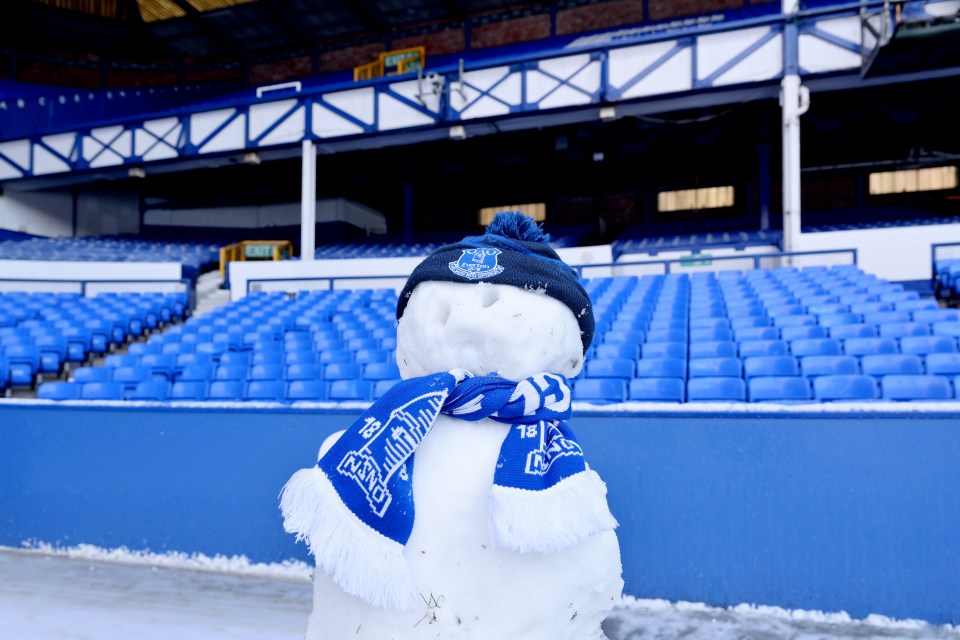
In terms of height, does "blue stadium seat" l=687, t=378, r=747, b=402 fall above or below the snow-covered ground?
above

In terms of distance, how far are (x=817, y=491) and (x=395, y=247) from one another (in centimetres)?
1483

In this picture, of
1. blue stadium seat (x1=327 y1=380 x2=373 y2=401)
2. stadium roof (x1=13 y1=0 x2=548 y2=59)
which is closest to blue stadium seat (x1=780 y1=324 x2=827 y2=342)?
blue stadium seat (x1=327 y1=380 x2=373 y2=401)

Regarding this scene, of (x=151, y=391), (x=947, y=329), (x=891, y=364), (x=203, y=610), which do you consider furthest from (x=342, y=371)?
(x=947, y=329)

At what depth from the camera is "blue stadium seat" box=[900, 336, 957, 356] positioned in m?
4.64

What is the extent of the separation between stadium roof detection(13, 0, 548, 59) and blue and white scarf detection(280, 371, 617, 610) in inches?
753

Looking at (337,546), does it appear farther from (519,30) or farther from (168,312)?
(519,30)

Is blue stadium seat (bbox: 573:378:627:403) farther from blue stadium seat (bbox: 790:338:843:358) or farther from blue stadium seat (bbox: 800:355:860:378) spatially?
blue stadium seat (bbox: 790:338:843:358)

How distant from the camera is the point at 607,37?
17.4 m

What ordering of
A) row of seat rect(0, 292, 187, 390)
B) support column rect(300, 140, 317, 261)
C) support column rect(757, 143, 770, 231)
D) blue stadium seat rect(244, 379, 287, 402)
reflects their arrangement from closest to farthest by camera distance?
blue stadium seat rect(244, 379, 287, 402), row of seat rect(0, 292, 187, 390), support column rect(300, 140, 317, 261), support column rect(757, 143, 770, 231)

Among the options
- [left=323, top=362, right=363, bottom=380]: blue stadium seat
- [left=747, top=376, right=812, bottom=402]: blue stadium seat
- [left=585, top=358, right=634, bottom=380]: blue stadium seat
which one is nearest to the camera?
[left=747, top=376, right=812, bottom=402]: blue stadium seat

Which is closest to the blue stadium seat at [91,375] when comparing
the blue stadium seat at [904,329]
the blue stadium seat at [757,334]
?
the blue stadium seat at [757,334]

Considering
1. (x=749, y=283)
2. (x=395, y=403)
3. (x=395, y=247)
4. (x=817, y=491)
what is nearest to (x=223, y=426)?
(x=395, y=403)

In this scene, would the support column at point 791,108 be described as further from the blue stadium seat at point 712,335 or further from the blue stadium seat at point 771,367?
the blue stadium seat at point 771,367

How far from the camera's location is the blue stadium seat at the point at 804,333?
202 inches
